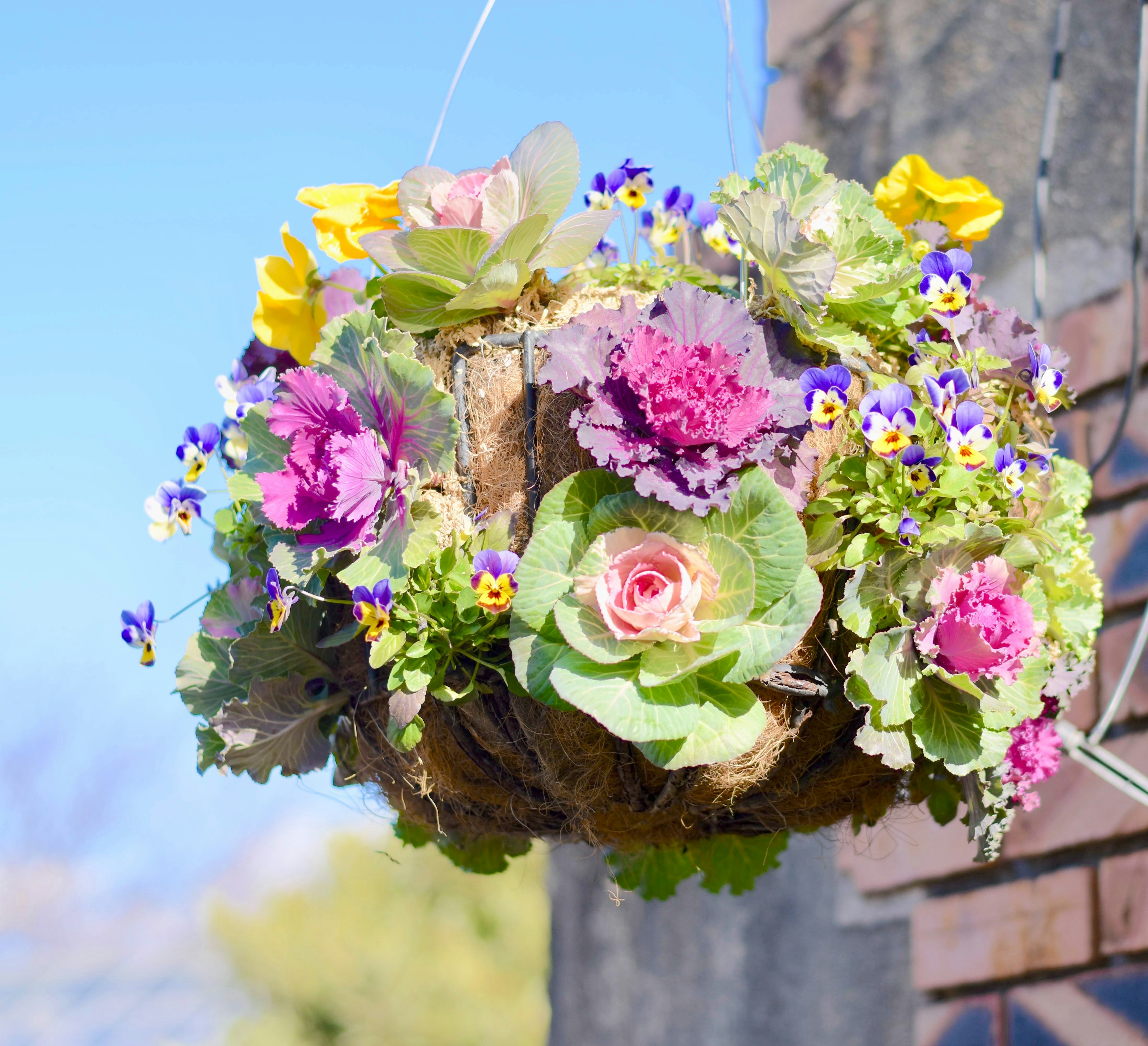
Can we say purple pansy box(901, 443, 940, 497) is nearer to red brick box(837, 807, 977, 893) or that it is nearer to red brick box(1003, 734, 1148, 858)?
red brick box(1003, 734, 1148, 858)

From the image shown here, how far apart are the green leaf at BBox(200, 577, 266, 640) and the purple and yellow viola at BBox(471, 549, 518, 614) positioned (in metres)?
0.22

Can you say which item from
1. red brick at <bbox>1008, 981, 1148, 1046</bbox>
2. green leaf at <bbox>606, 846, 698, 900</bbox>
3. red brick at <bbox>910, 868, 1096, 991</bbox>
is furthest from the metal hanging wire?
green leaf at <bbox>606, 846, 698, 900</bbox>

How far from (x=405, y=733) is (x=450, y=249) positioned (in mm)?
333

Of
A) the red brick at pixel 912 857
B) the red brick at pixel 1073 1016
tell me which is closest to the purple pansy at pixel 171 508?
the red brick at pixel 912 857

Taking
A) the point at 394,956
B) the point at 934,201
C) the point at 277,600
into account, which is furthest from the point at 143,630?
the point at 394,956

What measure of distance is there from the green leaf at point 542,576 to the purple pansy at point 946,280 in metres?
0.35

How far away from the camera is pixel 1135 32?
5.59 feet

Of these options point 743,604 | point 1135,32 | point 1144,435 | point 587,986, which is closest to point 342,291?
point 743,604

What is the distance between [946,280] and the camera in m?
0.86

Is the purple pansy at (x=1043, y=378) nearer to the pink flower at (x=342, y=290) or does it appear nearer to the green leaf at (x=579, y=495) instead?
the green leaf at (x=579, y=495)

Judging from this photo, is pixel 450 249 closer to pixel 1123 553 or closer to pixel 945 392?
pixel 945 392

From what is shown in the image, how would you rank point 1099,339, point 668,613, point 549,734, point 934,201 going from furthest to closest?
point 1099,339 < point 934,201 < point 549,734 < point 668,613

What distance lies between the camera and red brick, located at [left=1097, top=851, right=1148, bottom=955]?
148 cm

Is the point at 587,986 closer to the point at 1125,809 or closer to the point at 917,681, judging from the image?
the point at 1125,809
